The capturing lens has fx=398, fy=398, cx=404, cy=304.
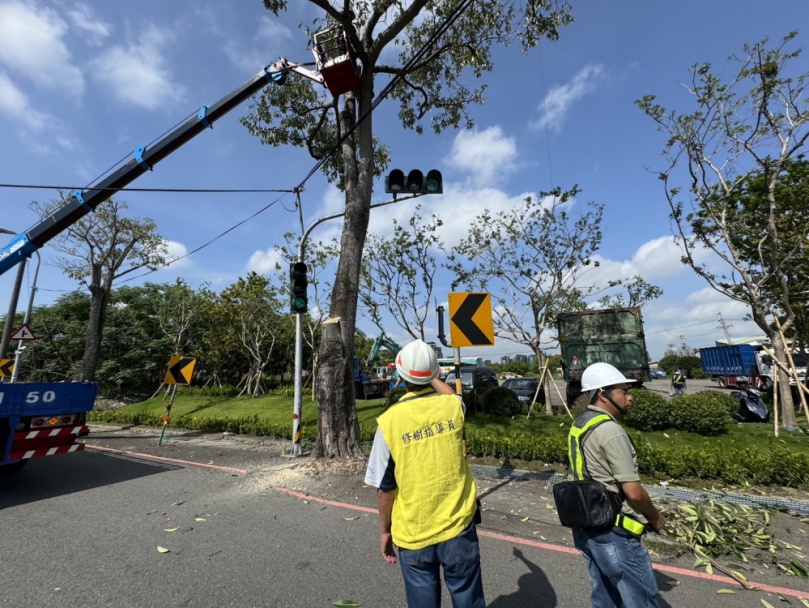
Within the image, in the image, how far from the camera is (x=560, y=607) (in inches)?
123

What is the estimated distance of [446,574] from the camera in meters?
2.04

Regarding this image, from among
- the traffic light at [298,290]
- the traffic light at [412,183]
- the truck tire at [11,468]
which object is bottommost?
the truck tire at [11,468]

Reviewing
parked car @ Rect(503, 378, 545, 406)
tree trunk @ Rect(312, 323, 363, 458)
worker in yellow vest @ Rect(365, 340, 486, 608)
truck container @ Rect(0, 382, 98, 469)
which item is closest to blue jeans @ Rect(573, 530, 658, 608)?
worker in yellow vest @ Rect(365, 340, 486, 608)

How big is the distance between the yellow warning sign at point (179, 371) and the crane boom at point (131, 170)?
4.15m

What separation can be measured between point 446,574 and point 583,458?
1048mm

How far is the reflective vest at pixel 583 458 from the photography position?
2211 millimetres

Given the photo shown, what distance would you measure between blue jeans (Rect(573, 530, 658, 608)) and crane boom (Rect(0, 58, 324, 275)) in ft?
33.0

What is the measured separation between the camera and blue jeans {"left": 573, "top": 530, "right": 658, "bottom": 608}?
2172 mm

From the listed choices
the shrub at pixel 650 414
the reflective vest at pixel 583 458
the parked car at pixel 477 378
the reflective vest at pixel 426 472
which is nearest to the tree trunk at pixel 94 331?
the parked car at pixel 477 378

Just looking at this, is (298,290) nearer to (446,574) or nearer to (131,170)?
(131,170)

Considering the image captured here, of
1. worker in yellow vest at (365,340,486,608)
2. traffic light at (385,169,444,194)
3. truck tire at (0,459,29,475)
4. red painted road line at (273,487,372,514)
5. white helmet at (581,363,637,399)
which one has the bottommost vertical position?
red painted road line at (273,487,372,514)

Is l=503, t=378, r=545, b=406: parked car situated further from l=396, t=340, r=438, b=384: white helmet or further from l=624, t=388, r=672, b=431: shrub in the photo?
l=396, t=340, r=438, b=384: white helmet

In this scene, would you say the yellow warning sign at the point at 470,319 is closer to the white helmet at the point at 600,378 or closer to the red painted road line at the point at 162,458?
the white helmet at the point at 600,378

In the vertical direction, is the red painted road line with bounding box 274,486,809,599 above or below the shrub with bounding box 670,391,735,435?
below
